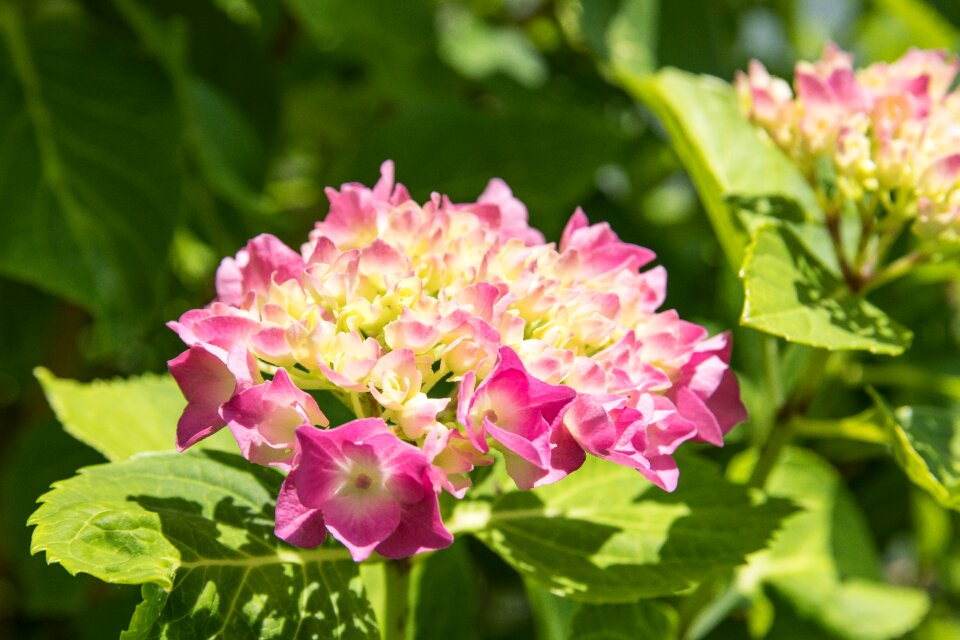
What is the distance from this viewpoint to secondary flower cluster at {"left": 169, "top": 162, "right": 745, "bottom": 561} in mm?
552

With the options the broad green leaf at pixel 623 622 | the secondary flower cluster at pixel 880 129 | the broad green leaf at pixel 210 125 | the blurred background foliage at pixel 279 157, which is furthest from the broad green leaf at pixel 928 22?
the broad green leaf at pixel 623 622

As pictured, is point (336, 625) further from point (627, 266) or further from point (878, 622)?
point (878, 622)

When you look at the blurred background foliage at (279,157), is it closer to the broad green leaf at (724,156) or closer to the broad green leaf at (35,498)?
the broad green leaf at (35,498)

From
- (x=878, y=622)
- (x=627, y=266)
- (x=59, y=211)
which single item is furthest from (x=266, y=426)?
(x=878, y=622)

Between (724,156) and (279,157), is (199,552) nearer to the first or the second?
(724,156)

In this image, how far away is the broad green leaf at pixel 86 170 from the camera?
43.1 inches

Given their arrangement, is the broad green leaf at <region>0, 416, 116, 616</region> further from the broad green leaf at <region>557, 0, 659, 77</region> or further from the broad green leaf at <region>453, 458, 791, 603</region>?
the broad green leaf at <region>557, 0, 659, 77</region>

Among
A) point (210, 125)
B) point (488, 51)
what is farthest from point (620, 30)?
point (210, 125)

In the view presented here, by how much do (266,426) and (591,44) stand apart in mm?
855

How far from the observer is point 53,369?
135 cm

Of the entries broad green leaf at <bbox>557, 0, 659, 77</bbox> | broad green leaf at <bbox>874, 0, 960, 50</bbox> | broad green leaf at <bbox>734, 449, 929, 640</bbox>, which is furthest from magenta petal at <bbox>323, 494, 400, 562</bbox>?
broad green leaf at <bbox>874, 0, 960, 50</bbox>

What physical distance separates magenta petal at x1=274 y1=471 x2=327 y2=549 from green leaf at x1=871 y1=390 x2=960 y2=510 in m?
0.43

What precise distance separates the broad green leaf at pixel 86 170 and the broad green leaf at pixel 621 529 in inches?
21.6

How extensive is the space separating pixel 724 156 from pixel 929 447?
292mm
